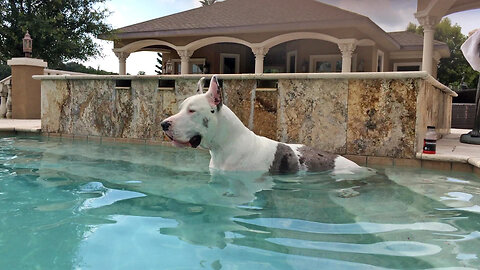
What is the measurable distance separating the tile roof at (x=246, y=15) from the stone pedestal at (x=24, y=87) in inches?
233

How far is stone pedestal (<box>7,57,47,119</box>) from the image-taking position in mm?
13453

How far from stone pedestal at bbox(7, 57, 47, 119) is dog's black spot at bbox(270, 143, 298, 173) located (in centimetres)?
1183

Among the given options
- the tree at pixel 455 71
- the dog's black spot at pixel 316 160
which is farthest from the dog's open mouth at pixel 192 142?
the tree at pixel 455 71

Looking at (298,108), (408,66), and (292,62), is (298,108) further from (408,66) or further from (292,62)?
(408,66)

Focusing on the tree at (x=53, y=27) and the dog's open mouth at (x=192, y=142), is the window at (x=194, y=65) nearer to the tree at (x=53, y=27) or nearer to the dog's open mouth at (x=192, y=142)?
the tree at (x=53, y=27)

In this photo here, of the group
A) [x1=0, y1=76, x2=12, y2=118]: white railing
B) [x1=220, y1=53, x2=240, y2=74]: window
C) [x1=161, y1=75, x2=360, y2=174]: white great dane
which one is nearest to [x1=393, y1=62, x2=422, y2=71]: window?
[x1=220, y1=53, x2=240, y2=74]: window

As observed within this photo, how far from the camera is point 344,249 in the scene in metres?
2.30

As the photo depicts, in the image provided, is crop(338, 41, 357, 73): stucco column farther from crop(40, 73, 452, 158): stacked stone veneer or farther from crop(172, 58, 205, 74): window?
crop(172, 58, 205, 74): window

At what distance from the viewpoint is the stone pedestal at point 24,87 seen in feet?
44.1

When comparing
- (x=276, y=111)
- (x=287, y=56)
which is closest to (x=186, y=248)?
(x=276, y=111)

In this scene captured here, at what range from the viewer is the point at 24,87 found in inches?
534

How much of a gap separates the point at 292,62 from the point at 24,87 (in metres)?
11.6

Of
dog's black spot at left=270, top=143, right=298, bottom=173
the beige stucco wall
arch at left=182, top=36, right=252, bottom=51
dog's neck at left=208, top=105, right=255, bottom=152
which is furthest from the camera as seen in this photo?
arch at left=182, top=36, right=252, bottom=51

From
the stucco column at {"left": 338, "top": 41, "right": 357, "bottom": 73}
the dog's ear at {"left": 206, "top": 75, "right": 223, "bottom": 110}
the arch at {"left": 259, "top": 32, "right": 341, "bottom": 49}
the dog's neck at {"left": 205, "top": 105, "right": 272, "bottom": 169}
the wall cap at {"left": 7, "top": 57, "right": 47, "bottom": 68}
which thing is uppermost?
the arch at {"left": 259, "top": 32, "right": 341, "bottom": 49}
